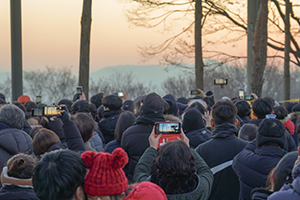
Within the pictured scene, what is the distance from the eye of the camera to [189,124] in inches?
177

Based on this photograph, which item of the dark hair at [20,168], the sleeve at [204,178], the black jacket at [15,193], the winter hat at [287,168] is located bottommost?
the black jacket at [15,193]

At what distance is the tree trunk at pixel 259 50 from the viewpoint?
494 inches

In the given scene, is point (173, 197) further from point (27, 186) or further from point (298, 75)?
point (298, 75)

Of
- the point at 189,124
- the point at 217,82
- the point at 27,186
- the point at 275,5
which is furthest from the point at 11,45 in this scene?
the point at 275,5

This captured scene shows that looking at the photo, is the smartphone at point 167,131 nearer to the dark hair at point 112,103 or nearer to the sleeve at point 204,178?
the sleeve at point 204,178

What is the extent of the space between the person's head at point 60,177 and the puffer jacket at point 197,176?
0.87 metres

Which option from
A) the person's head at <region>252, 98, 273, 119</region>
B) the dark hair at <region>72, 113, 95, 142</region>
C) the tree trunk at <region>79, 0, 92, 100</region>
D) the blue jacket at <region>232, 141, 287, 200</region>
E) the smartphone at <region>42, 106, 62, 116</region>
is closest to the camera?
the blue jacket at <region>232, 141, 287, 200</region>

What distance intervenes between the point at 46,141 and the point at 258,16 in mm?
10625

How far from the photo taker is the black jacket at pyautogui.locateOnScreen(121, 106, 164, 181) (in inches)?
166

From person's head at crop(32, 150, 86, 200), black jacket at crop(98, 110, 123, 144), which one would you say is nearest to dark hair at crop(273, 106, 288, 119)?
black jacket at crop(98, 110, 123, 144)

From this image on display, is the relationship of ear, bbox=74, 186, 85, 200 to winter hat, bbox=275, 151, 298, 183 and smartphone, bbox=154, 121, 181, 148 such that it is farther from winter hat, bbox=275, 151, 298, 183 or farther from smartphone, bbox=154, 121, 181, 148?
smartphone, bbox=154, 121, 181, 148

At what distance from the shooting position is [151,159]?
10.0 ft

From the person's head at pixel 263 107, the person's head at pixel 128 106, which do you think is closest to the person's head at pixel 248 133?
the person's head at pixel 263 107

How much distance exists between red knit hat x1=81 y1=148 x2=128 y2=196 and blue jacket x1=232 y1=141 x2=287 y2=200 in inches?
63.4
